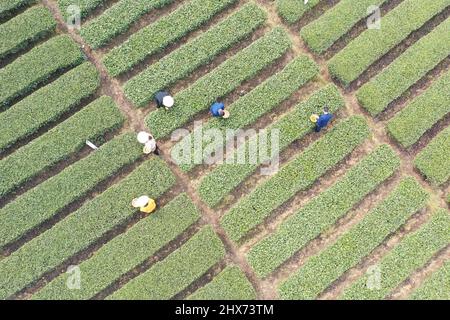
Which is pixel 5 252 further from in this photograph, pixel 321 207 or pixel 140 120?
pixel 321 207

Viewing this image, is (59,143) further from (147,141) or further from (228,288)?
(228,288)

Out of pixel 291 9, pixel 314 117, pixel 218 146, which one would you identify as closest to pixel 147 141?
pixel 218 146

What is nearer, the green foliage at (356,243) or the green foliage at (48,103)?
the green foliage at (356,243)

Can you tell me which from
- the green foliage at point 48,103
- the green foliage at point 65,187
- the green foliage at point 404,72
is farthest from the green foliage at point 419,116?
the green foliage at point 48,103

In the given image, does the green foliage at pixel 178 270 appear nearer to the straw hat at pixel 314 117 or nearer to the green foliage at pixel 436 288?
the straw hat at pixel 314 117

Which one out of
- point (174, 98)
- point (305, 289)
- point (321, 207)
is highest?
point (174, 98)

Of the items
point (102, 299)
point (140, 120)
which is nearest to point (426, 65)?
point (140, 120)
